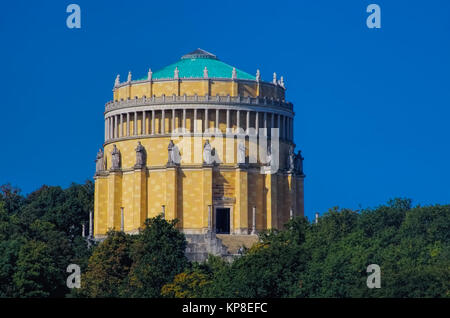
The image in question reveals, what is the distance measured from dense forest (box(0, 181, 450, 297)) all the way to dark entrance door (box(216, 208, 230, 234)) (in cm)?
726

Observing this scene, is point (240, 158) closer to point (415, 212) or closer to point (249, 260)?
point (415, 212)

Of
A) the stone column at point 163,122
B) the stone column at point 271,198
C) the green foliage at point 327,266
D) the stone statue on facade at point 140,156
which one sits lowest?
the green foliage at point 327,266

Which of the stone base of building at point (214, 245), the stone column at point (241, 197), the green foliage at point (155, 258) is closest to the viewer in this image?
the green foliage at point (155, 258)

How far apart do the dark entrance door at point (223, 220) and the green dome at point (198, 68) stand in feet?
35.3

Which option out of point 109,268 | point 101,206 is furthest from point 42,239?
point 101,206

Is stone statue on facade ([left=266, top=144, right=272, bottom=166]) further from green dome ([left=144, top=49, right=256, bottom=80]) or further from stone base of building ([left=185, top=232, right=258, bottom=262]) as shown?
stone base of building ([left=185, top=232, right=258, bottom=262])

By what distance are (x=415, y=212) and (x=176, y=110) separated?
20693 millimetres

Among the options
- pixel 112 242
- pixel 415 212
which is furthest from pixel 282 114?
pixel 112 242

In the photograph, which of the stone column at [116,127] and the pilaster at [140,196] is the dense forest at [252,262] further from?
the stone column at [116,127]

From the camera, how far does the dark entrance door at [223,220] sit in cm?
13262

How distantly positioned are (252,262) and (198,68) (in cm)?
3086

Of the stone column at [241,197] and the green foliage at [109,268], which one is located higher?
the stone column at [241,197]

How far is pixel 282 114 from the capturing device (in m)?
136

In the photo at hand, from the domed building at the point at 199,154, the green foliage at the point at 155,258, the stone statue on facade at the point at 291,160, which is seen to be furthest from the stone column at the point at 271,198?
the green foliage at the point at 155,258
